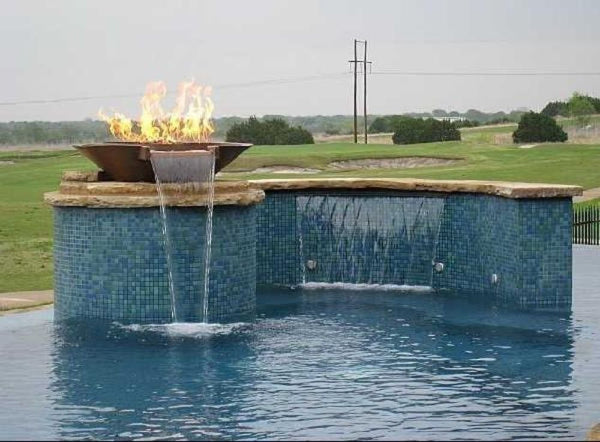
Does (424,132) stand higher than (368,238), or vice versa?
(424,132)

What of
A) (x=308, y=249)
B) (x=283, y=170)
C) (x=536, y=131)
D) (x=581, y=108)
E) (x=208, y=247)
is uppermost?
(x=581, y=108)

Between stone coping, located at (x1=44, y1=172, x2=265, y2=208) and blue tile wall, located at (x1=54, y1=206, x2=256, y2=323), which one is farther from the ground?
stone coping, located at (x1=44, y1=172, x2=265, y2=208)

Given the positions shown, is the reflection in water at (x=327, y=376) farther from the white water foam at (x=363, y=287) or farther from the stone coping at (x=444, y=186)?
the white water foam at (x=363, y=287)

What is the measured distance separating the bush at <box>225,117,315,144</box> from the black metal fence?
5633 centimetres

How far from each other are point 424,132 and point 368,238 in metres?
68.1

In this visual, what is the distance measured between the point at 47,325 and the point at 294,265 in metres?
5.56

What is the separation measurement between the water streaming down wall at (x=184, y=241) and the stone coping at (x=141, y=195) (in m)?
0.06

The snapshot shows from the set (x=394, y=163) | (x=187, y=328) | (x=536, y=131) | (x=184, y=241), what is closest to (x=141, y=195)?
(x=184, y=241)

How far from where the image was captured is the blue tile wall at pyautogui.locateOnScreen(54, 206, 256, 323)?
17.5 meters

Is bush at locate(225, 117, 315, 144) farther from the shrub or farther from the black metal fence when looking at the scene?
the black metal fence

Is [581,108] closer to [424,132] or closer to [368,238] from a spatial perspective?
[424,132]

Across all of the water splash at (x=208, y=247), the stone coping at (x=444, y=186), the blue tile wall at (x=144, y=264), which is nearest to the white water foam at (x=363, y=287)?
the stone coping at (x=444, y=186)

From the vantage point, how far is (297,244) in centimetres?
2206

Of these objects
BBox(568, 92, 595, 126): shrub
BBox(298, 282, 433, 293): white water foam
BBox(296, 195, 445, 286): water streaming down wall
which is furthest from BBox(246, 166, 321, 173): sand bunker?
BBox(568, 92, 595, 126): shrub
